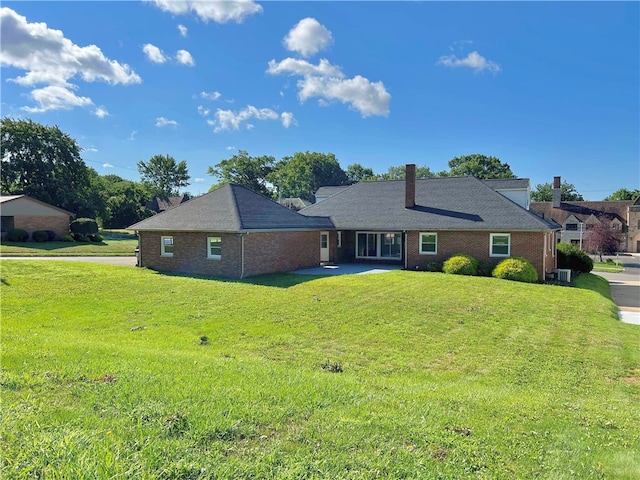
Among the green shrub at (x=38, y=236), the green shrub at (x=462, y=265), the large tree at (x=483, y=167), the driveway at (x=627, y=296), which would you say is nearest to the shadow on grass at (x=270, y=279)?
the green shrub at (x=462, y=265)

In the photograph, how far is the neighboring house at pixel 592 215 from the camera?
58.6 meters

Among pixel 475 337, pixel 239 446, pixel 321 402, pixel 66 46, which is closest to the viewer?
pixel 239 446

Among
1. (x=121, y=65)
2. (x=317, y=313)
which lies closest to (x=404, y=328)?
(x=317, y=313)

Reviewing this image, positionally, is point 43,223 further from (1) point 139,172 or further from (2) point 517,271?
(1) point 139,172

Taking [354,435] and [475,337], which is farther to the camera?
[475,337]

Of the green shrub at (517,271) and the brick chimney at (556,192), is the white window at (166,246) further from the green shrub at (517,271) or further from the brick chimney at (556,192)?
the brick chimney at (556,192)

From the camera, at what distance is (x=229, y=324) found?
10461 millimetres

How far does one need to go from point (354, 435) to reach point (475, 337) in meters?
7.08

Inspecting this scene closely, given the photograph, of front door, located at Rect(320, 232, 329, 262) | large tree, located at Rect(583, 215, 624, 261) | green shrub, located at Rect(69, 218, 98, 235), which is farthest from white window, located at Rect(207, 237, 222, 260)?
large tree, located at Rect(583, 215, 624, 261)

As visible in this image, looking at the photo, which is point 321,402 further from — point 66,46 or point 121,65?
point 121,65

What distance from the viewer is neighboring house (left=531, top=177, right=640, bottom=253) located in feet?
192

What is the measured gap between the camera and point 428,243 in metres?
23.2

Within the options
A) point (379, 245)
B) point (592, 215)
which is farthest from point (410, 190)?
point (592, 215)

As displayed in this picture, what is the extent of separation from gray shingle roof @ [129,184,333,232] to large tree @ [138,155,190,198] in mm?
80908
